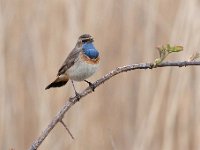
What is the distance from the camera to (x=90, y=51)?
5.65ft

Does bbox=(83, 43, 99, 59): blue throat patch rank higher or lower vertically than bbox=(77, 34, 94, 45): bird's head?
lower

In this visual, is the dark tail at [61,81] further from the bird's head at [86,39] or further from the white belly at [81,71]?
the bird's head at [86,39]

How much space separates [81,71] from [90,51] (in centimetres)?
10

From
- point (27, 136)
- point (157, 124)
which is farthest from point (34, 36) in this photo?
point (157, 124)

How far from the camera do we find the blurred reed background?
2447mm

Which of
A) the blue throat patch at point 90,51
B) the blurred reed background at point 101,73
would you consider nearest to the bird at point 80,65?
the blue throat patch at point 90,51

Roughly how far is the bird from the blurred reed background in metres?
0.72

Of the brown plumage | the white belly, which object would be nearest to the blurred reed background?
the brown plumage

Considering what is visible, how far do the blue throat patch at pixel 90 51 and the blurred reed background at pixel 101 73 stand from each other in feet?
2.40

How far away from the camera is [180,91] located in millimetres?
2418

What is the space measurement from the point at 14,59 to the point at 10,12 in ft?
0.80

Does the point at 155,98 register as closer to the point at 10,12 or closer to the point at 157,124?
the point at 157,124

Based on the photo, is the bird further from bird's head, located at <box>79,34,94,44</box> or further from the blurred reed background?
the blurred reed background

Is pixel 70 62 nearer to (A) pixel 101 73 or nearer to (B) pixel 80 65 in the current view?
(B) pixel 80 65
